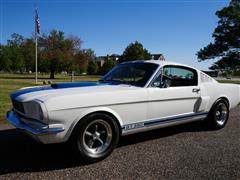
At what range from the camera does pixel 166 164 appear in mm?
3533

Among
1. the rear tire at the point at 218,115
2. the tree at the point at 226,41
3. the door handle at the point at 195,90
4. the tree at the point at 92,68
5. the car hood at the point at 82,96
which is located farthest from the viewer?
→ the tree at the point at 92,68

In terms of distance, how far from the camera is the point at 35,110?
325 centimetres

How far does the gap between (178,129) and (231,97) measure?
1.57m

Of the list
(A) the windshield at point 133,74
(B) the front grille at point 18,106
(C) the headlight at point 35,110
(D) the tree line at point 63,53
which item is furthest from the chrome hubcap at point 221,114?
(D) the tree line at point 63,53

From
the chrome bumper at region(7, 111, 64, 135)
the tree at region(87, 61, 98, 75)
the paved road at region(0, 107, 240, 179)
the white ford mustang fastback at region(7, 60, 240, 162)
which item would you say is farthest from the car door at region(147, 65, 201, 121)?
the tree at region(87, 61, 98, 75)

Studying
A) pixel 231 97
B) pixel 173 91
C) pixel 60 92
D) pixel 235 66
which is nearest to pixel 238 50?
pixel 235 66

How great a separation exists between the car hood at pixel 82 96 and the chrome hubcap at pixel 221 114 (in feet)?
8.34

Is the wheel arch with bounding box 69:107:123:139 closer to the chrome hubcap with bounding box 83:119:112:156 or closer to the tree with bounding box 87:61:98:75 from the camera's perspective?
the chrome hubcap with bounding box 83:119:112:156

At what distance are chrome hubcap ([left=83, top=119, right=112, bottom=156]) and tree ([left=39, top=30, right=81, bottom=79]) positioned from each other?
44032 millimetres

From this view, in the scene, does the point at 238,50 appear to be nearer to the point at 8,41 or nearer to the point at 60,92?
the point at 60,92

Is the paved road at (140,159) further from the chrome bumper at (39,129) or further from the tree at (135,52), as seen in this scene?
the tree at (135,52)

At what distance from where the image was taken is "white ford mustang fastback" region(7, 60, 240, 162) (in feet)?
10.7

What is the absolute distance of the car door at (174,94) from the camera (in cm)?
423

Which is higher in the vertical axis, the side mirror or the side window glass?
the side window glass
